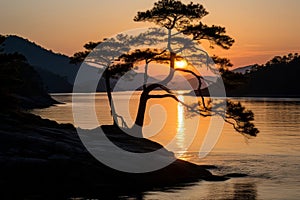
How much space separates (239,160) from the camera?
54.6m

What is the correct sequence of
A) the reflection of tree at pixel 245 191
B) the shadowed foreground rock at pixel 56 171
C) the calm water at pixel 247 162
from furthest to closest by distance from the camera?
the calm water at pixel 247 162, the reflection of tree at pixel 245 191, the shadowed foreground rock at pixel 56 171

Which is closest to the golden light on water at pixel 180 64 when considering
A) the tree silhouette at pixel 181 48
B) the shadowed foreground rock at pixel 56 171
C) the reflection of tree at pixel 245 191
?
the tree silhouette at pixel 181 48

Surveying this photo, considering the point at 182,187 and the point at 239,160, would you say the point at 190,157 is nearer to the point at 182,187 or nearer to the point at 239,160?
the point at 239,160

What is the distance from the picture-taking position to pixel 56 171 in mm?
34531

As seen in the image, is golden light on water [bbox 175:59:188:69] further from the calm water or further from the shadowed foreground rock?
the shadowed foreground rock

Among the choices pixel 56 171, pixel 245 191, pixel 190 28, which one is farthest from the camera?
pixel 190 28

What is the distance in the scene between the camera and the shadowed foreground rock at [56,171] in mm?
33500

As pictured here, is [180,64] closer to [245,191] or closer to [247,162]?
[247,162]

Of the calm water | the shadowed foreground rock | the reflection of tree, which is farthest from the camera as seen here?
the calm water

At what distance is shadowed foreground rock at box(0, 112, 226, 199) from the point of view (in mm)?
33500

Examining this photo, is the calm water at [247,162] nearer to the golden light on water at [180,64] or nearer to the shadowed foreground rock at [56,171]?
the shadowed foreground rock at [56,171]

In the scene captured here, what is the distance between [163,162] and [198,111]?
939 cm

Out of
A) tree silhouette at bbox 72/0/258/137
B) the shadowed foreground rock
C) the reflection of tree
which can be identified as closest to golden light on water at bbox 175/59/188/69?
tree silhouette at bbox 72/0/258/137

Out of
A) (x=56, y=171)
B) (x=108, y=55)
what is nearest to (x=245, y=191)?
(x=56, y=171)
